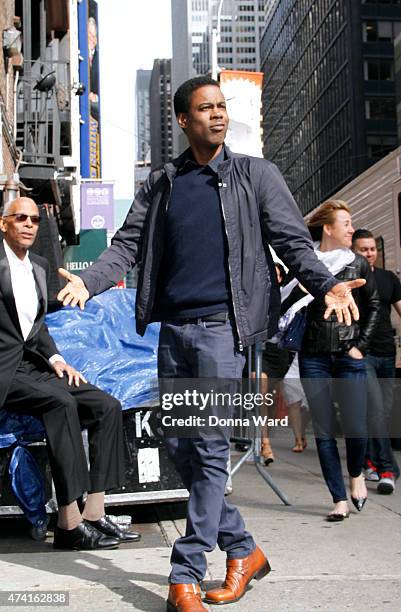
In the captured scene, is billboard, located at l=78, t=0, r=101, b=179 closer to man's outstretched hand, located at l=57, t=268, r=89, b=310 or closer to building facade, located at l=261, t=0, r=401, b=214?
building facade, located at l=261, t=0, r=401, b=214

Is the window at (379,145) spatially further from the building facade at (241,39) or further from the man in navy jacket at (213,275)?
the building facade at (241,39)

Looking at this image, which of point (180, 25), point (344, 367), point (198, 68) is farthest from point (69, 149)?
point (180, 25)

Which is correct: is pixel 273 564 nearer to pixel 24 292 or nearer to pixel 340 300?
pixel 340 300

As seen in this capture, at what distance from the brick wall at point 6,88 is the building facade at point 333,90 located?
57.8m

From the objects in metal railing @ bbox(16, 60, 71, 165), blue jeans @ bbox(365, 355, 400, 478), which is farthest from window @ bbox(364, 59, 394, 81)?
blue jeans @ bbox(365, 355, 400, 478)

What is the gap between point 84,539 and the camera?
14.1 ft

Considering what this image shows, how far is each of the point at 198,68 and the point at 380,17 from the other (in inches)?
3074

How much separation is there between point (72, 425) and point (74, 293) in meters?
1.45

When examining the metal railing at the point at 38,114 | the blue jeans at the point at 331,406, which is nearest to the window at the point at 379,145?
the metal railing at the point at 38,114

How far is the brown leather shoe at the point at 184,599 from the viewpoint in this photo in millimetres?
2955

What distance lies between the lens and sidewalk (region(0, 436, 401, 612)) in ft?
10.6

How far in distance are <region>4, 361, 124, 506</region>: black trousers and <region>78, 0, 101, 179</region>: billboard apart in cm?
3391

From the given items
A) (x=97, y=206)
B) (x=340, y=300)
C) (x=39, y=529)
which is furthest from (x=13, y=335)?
(x=97, y=206)

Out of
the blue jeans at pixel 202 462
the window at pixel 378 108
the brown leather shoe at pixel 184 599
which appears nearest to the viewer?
the brown leather shoe at pixel 184 599
